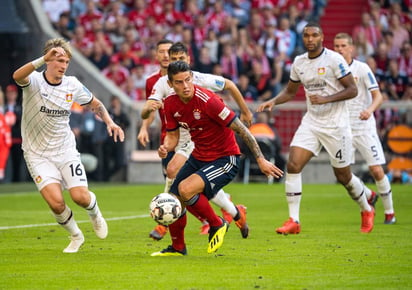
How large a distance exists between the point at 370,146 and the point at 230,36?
42.5 feet

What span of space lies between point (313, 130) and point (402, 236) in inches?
71.6

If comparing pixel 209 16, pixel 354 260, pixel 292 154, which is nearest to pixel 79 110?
pixel 209 16

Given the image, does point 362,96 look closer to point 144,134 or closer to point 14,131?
point 144,134

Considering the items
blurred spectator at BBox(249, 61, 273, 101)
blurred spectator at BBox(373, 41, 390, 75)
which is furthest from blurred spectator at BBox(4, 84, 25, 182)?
blurred spectator at BBox(373, 41, 390, 75)

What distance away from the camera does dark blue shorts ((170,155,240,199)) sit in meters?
10.5

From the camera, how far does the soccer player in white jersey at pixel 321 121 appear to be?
13.0m

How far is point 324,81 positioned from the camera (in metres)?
13.2

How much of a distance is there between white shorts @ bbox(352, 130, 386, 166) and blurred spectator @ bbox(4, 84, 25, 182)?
1147 cm

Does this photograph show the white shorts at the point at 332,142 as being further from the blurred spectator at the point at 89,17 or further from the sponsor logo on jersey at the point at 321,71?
the blurred spectator at the point at 89,17

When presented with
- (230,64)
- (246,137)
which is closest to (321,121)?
(246,137)

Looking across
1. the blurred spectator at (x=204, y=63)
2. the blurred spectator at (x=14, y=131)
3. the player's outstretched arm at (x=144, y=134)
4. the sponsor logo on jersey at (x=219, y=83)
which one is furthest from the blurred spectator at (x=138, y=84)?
the sponsor logo on jersey at (x=219, y=83)

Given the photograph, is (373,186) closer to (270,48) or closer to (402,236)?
(270,48)

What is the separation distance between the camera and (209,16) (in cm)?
2786

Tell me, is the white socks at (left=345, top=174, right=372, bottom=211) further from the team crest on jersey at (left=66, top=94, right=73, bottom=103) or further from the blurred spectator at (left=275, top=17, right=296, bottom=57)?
the blurred spectator at (left=275, top=17, right=296, bottom=57)
